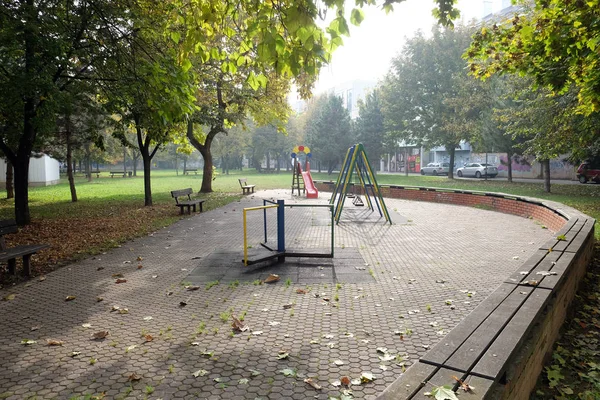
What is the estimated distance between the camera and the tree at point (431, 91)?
34781 mm

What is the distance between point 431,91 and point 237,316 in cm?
3830

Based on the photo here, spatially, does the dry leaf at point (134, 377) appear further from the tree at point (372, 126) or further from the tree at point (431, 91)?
the tree at point (372, 126)

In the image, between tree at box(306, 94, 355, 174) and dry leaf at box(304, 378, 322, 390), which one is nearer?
dry leaf at box(304, 378, 322, 390)

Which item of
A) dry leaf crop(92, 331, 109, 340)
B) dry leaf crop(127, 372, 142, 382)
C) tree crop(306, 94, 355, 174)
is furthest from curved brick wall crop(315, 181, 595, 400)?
tree crop(306, 94, 355, 174)

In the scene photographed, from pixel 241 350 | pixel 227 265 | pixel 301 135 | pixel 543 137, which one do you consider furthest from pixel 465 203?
pixel 301 135

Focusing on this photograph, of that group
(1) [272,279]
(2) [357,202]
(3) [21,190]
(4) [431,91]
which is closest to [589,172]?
(4) [431,91]

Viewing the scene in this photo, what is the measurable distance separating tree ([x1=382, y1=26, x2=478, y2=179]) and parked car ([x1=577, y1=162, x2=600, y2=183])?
829cm

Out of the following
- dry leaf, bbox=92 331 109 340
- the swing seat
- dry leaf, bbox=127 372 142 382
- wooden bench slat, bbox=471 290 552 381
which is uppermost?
the swing seat

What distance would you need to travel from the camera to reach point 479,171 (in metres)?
39.9

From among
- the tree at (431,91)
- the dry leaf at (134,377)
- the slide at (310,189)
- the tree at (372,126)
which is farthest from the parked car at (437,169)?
the dry leaf at (134,377)

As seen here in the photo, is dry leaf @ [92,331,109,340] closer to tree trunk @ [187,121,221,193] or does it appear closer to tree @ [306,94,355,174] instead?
tree trunk @ [187,121,221,193]

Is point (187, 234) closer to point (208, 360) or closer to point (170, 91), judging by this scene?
point (170, 91)

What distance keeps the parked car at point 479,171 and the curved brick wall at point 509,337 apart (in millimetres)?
35376

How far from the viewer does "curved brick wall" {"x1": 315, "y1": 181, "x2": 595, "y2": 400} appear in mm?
2562
